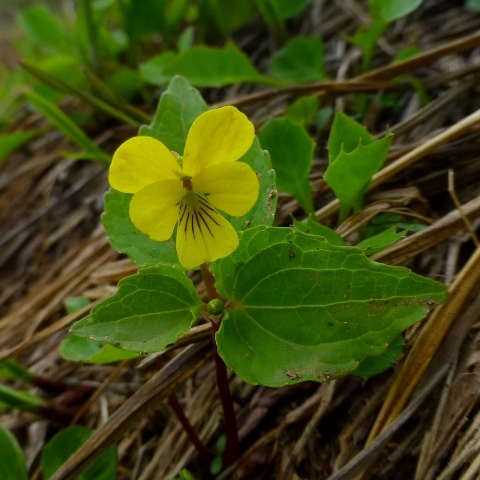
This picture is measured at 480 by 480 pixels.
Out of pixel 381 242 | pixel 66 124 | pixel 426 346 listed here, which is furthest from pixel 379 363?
pixel 66 124

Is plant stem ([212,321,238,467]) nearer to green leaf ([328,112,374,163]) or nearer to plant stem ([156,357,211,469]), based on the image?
plant stem ([156,357,211,469])

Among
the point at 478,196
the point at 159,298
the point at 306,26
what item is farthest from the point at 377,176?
the point at 306,26

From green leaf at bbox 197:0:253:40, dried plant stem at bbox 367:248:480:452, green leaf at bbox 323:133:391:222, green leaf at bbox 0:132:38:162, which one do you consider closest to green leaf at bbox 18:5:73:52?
green leaf at bbox 0:132:38:162

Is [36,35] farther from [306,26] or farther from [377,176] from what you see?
[377,176]

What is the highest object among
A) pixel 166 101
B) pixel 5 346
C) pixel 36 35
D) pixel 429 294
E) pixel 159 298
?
pixel 36 35

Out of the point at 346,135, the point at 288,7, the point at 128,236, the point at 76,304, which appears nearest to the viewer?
the point at 128,236

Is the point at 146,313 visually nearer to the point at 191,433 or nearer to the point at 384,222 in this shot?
the point at 191,433

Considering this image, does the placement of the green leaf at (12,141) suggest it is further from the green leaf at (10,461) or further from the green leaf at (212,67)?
the green leaf at (10,461)

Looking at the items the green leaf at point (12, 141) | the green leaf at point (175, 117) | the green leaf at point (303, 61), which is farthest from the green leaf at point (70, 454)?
the green leaf at point (12, 141)
